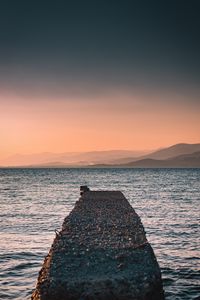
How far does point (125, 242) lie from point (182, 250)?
1055 centimetres

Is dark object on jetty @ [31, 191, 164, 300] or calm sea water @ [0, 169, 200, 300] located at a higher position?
dark object on jetty @ [31, 191, 164, 300]

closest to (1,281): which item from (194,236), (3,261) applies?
(3,261)

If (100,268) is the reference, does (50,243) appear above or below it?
below

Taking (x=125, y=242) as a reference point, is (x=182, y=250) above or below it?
below

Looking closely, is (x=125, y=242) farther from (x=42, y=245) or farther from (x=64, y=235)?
(x=42, y=245)

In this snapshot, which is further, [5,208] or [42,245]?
[5,208]

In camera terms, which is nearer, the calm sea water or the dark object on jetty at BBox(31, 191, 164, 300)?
the dark object on jetty at BBox(31, 191, 164, 300)

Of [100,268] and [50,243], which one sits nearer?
[100,268]

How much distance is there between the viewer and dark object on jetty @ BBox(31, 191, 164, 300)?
9.86 meters

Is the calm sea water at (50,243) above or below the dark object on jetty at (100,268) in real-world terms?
below

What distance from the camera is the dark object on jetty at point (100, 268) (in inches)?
388

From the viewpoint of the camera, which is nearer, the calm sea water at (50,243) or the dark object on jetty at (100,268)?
the dark object on jetty at (100,268)

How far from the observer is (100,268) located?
36.7 ft

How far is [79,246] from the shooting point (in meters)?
14.0
